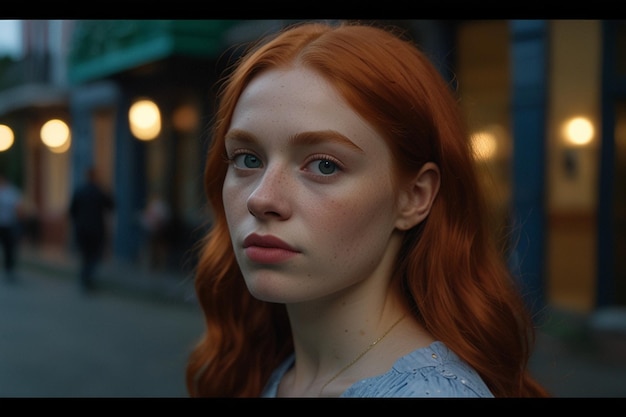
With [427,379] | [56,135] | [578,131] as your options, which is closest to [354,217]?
[427,379]

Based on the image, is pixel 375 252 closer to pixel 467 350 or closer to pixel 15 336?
pixel 467 350

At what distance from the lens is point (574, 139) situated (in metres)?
7.50

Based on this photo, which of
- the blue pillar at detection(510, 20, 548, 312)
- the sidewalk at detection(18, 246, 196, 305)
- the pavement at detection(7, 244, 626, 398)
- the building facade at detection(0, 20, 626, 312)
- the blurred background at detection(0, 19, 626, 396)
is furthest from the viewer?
the sidewalk at detection(18, 246, 196, 305)

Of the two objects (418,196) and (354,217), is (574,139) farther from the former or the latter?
(354,217)

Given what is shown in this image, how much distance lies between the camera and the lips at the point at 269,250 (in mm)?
1198

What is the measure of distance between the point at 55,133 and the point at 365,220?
20966 millimetres

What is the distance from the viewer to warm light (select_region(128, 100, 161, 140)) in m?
14.5

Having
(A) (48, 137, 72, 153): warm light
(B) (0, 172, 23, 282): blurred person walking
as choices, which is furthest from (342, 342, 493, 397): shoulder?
(A) (48, 137, 72, 153): warm light

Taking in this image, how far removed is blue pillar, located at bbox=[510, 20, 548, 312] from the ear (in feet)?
20.9

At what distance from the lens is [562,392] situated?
211 inches

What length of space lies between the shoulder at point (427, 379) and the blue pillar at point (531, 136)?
6.44m

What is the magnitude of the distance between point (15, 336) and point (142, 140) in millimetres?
7686

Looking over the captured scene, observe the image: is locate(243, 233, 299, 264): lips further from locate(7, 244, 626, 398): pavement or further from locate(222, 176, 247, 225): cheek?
locate(7, 244, 626, 398): pavement
